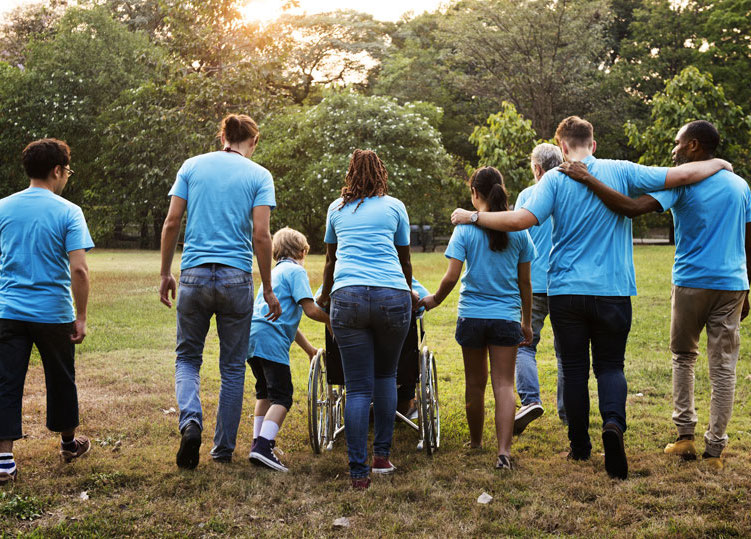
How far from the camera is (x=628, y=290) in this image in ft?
13.3

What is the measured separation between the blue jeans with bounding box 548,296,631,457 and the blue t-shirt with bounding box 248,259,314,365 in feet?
4.97

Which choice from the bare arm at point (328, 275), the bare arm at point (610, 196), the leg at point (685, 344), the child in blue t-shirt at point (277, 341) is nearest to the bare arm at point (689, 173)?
the bare arm at point (610, 196)

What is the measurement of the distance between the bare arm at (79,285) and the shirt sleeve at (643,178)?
120 inches

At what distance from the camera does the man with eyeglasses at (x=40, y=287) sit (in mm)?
4133

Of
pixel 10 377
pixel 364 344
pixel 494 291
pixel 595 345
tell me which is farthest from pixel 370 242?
pixel 10 377

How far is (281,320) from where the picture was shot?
463 centimetres

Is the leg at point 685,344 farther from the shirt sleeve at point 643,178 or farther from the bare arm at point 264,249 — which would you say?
the bare arm at point 264,249

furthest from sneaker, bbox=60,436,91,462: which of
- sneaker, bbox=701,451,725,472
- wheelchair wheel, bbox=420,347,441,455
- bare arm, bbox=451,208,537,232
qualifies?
sneaker, bbox=701,451,725,472

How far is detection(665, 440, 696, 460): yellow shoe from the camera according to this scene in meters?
4.42

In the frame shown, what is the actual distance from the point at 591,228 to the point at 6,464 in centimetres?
341

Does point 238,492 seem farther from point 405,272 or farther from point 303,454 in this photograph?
point 405,272

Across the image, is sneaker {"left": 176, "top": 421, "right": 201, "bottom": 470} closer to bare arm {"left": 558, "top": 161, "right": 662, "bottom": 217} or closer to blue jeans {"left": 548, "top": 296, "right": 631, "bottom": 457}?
blue jeans {"left": 548, "top": 296, "right": 631, "bottom": 457}

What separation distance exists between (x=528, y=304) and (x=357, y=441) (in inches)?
52.8

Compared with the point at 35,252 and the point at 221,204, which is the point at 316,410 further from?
the point at 35,252
